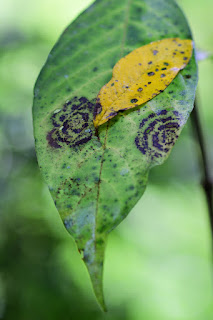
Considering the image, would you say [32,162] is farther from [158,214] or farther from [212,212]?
[212,212]

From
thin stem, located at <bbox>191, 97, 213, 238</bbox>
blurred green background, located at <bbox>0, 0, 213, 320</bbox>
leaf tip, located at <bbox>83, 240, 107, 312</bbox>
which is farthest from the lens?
blurred green background, located at <bbox>0, 0, 213, 320</bbox>

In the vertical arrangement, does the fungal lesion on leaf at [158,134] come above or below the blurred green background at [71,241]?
above

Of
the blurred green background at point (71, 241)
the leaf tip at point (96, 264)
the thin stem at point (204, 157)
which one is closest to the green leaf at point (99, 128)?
the leaf tip at point (96, 264)

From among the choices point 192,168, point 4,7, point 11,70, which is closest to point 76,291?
point 192,168

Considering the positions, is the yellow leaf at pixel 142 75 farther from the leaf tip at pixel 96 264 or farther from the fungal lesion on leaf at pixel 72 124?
the leaf tip at pixel 96 264

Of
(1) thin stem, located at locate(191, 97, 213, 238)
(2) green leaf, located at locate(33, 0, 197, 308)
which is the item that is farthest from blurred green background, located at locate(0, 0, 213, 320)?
(2) green leaf, located at locate(33, 0, 197, 308)

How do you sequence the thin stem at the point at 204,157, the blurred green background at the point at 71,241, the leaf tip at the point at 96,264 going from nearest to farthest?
the leaf tip at the point at 96,264
the thin stem at the point at 204,157
the blurred green background at the point at 71,241

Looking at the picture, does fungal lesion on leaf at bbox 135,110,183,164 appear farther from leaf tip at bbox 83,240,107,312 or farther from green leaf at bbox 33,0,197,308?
leaf tip at bbox 83,240,107,312
